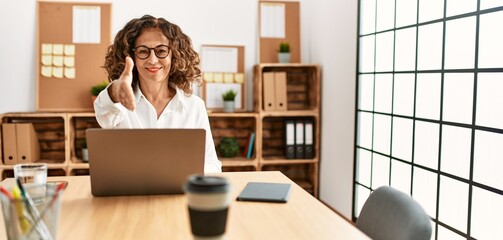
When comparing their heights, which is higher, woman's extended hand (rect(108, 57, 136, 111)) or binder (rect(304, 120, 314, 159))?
woman's extended hand (rect(108, 57, 136, 111))

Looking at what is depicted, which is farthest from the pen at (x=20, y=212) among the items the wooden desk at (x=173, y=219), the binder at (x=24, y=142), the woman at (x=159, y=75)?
the binder at (x=24, y=142)

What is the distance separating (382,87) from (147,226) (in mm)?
2501

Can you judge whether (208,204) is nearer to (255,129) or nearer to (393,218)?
(393,218)

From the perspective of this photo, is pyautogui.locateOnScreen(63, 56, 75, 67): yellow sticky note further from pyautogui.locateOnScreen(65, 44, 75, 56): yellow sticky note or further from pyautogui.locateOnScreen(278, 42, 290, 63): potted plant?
pyautogui.locateOnScreen(278, 42, 290, 63): potted plant

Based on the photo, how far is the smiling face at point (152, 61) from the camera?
2.29 m

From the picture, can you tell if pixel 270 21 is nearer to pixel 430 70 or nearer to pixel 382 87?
pixel 382 87

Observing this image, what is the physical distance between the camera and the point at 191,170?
163 cm

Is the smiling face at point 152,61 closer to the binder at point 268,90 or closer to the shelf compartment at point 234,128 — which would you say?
the binder at point 268,90

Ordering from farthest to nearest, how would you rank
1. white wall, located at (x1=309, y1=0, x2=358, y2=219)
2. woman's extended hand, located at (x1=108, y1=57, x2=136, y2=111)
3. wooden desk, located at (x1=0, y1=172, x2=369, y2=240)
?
white wall, located at (x1=309, y1=0, x2=358, y2=219)
woman's extended hand, located at (x1=108, y1=57, x2=136, y2=111)
wooden desk, located at (x1=0, y1=172, x2=369, y2=240)

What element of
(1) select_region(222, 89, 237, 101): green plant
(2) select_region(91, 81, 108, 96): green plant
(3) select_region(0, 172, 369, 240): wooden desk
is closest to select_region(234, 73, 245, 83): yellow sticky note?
(1) select_region(222, 89, 237, 101): green plant

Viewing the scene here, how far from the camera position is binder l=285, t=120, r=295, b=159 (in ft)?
14.4

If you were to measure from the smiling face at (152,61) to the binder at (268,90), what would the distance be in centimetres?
196

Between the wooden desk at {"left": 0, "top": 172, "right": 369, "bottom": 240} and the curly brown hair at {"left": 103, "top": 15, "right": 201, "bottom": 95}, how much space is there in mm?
884

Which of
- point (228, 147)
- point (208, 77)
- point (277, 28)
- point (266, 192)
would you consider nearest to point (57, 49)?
point (208, 77)
